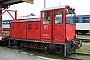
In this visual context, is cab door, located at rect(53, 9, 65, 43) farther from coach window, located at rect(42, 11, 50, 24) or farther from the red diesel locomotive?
coach window, located at rect(42, 11, 50, 24)

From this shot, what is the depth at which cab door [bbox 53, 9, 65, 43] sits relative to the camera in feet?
28.6

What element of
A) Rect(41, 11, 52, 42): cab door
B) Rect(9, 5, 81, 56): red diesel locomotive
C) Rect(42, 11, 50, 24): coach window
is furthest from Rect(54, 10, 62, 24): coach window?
Rect(42, 11, 50, 24): coach window

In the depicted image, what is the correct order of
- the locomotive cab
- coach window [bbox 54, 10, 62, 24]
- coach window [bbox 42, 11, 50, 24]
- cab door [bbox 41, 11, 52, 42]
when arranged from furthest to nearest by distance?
1. coach window [bbox 42, 11, 50, 24]
2. cab door [bbox 41, 11, 52, 42]
3. coach window [bbox 54, 10, 62, 24]
4. the locomotive cab

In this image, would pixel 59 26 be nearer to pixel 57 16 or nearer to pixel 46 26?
pixel 57 16

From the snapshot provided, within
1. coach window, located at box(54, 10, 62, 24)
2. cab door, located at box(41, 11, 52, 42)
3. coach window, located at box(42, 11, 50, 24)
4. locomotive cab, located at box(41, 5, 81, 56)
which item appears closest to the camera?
locomotive cab, located at box(41, 5, 81, 56)

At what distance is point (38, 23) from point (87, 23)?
14.3 meters

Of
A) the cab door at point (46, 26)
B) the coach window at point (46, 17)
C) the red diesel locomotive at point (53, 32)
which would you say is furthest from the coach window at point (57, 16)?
the coach window at point (46, 17)

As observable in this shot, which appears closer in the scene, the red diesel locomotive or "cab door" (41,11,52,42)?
the red diesel locomotive

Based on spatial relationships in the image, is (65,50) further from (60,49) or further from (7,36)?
(7,36)

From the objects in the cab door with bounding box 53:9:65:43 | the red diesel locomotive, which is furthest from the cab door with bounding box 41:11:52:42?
the cab door with bounding box 53:9:65:43

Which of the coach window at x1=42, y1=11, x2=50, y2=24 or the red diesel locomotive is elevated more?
the coach window at x1=42, y1=11, x2=50, y2=24

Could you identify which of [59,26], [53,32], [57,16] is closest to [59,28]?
[59,26]

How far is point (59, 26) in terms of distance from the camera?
8891 millimetres

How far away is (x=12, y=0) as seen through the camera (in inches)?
514
